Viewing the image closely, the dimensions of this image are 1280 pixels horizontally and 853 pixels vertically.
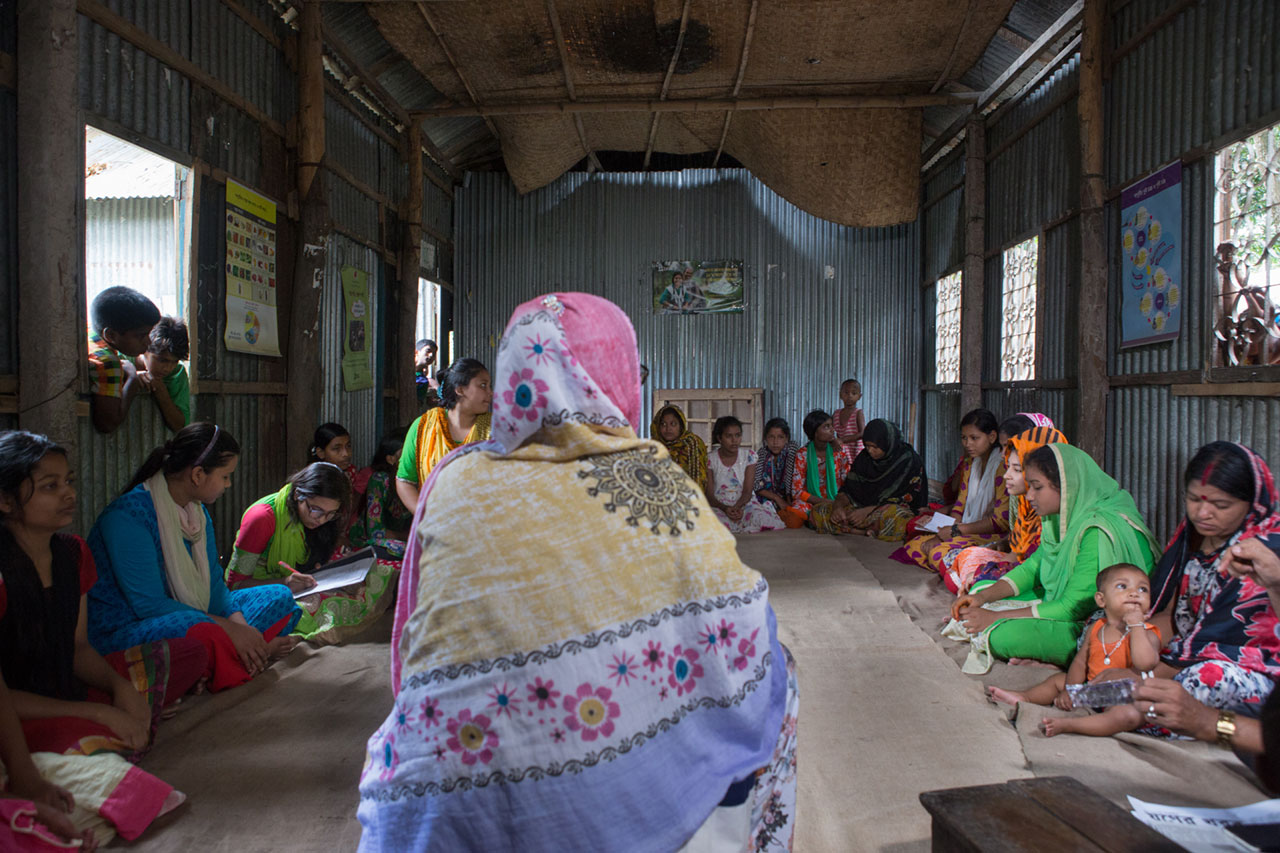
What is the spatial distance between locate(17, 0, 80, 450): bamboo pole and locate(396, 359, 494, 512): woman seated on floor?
1499 mm

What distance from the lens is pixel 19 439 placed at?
2.25 meters

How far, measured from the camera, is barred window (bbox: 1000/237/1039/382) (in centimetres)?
679

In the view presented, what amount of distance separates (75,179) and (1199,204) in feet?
17.9

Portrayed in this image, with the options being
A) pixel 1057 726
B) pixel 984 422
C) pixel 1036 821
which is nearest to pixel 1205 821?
pixel 1036 821

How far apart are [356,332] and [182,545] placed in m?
4.11

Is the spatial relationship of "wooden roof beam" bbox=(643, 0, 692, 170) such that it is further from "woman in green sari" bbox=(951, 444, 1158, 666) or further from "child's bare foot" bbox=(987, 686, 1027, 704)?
"child's bare foot" bbox=(987, 686, 1027, 704)

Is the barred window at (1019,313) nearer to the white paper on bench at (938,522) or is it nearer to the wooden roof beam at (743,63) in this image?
the white paper on bench at (938,522)

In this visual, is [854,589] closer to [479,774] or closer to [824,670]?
[824,670]

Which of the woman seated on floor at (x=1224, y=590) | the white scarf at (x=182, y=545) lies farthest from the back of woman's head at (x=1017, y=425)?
the white scarf at (x=182, y=545)

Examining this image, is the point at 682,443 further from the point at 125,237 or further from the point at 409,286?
the point at 125,237

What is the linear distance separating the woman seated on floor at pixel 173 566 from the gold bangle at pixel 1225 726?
10.9ft

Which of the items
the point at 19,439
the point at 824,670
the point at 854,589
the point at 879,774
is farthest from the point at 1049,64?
the point at 19,439

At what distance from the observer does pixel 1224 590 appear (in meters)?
2.72

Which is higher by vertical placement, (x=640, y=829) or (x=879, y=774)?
(x=640, y=829)
